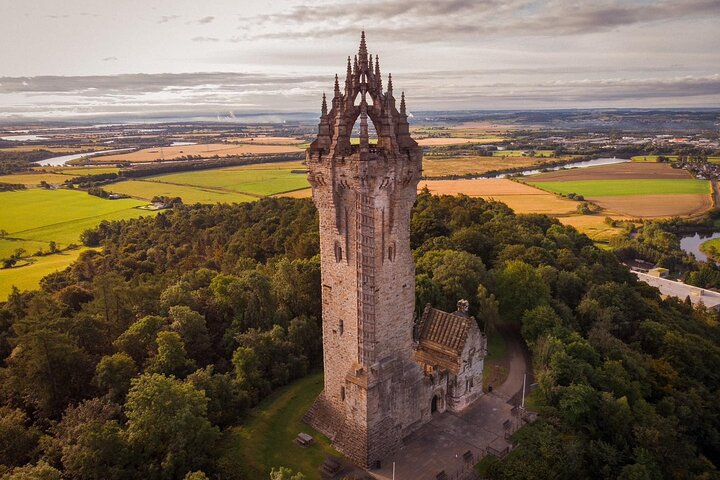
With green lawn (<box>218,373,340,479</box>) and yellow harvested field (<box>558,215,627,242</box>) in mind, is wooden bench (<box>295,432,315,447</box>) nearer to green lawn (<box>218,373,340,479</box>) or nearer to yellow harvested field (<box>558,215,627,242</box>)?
green lawn (<box>218,373,340,479</box>)

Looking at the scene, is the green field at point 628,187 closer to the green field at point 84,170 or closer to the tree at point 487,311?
the tree at point 487,311

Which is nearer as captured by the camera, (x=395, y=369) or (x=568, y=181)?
(x=395, y=369)

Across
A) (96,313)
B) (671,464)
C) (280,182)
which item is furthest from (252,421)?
(280,182)

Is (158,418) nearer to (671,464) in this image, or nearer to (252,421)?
(252,421)

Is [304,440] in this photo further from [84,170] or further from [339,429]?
[84,170]

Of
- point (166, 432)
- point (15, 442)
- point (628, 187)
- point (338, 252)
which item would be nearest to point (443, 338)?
point (338, 252)

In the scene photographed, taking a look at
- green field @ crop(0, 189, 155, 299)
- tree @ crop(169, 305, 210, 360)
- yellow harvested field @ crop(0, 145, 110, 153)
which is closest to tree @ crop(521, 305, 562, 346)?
tree @ crop(169, 305, 210, 360)
